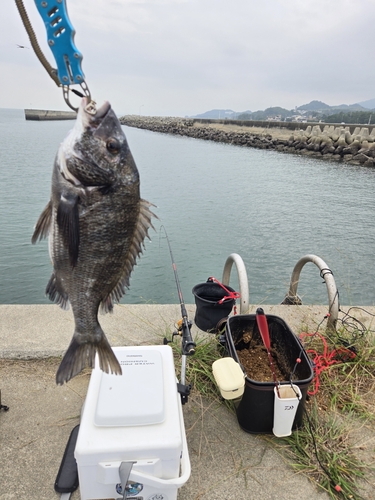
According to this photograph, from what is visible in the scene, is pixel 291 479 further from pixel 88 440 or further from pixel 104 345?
pixel 104 345

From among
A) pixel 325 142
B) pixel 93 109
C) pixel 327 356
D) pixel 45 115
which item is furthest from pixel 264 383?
pixel 45 115

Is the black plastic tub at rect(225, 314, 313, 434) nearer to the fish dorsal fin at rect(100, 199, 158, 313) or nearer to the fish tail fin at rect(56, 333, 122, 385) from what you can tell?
the fish tail fin at rect(56, 333, 122, 385)

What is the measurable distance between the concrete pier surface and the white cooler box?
542mm

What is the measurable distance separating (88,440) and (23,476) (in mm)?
974

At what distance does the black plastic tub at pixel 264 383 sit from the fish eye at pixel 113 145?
6.38ft

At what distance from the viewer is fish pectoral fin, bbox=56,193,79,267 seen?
155 centimetres

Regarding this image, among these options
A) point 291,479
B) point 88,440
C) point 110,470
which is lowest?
point 291,479

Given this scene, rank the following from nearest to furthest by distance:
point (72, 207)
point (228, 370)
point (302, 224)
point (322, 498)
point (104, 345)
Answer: point (72, 207)
point (104, 345)
point (322, 498)
point (228, 370)
point (302, 224)

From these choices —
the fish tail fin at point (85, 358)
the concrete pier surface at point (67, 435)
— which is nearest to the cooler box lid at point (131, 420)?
the fish tail fin at point (85, 358)

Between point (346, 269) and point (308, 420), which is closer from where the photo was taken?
point (308, 420)

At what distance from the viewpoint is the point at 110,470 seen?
6.03 ft

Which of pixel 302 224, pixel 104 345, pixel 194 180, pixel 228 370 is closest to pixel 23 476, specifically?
pixel 104 345

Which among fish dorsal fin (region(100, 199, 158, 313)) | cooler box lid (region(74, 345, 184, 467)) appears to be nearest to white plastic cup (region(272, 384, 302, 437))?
cooler box lid (region(74, 345, 184, 467))

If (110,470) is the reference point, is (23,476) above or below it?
below
